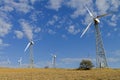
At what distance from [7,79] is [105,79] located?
15338 millimetres

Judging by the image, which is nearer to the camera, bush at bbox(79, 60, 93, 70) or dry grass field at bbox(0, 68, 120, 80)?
dry grass field at bbox(0, 68, 120, 80)

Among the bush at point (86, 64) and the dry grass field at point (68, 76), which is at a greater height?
the bush at point (86, 64)

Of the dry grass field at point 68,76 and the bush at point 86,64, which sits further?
the bush at point 86,64

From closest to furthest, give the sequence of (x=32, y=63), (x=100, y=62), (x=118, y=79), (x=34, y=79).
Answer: (x=118, y=79) < (x=34, y=79) < (x=100, y=62) < (x=32, y=63)

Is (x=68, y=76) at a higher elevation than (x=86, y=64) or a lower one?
lower

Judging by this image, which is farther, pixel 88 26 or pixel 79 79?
pixel 88 26

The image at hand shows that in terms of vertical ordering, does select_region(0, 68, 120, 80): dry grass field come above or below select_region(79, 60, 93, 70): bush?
below

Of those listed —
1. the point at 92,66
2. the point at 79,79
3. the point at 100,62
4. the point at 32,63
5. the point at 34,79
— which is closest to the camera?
the point at 79,79

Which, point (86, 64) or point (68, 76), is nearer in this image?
point (68, 76)

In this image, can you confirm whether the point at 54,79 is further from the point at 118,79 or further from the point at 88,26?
the point at 88,26

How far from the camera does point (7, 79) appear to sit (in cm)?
4625

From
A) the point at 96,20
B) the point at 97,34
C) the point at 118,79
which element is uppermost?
the point at 96,20

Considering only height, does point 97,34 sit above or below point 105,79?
above

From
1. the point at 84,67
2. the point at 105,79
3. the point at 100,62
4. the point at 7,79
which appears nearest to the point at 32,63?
the point at 84,67
